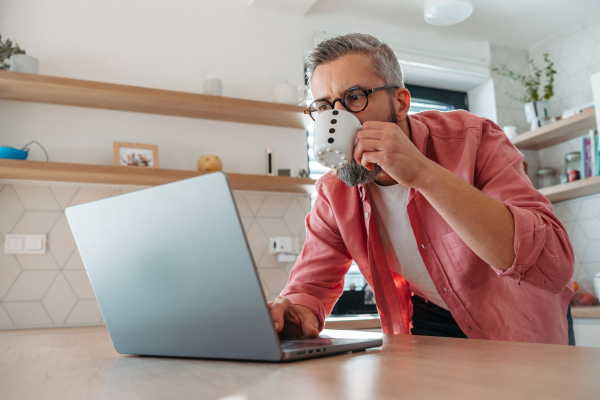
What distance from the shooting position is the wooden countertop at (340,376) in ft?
1.41

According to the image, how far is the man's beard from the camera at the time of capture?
133 centimetres

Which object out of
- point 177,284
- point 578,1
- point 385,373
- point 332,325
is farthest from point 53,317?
point 578,1

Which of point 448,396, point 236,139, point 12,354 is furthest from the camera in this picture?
point 236,139

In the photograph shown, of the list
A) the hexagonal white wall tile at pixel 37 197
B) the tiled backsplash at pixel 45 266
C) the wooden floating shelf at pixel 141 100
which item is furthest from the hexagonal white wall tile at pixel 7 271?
the wooden floating shelf at pixel 141 100

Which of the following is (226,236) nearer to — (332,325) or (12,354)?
(12,354)

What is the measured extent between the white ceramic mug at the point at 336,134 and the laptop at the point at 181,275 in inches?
15.4

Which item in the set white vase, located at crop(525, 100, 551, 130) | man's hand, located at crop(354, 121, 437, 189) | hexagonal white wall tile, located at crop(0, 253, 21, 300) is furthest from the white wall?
man's hand, located at crop(354, 121, 437, 189)

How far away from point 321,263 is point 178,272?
0.77m

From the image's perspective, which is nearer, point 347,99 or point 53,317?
point 347,99

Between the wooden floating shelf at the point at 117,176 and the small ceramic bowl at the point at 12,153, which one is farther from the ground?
the small ceramic bowl at the point at 12,153

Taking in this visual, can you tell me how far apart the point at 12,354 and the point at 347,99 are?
89 centimetres

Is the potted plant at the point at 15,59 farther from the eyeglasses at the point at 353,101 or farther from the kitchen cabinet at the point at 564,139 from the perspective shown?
the kitchen cabinet at the point at 564,139

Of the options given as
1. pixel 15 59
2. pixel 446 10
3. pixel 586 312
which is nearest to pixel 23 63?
pixel 15 59

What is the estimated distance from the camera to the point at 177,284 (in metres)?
0.65
